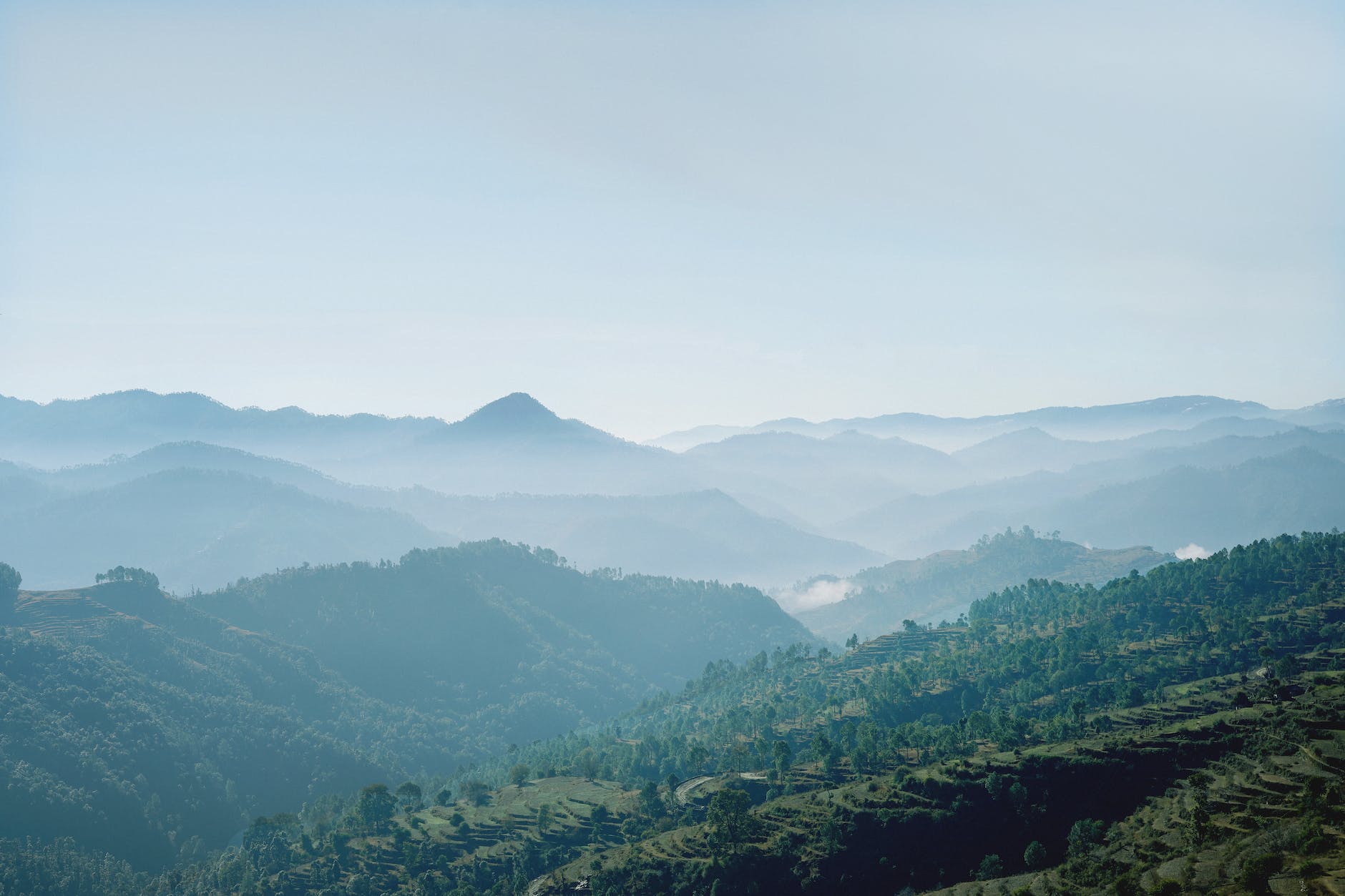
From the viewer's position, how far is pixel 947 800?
12125 centimetres

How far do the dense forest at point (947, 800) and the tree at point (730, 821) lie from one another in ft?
0.95

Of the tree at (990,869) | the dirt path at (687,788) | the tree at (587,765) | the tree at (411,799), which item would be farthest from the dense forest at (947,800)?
the tree at (411,799)

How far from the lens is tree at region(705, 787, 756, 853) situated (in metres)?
120

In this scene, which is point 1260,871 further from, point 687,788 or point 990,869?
point 687,788

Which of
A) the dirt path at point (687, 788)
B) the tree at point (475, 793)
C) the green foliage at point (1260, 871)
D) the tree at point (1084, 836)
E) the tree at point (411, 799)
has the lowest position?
the tree at point (411, 799)

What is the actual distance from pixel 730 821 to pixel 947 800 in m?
30.8

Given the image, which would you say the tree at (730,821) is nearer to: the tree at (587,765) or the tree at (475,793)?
the tree at (587,765)

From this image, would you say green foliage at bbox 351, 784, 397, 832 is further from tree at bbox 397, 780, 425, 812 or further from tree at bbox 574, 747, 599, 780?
tree at bbox 574, 747, 599, 780

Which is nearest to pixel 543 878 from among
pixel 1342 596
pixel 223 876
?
pixel 223 876

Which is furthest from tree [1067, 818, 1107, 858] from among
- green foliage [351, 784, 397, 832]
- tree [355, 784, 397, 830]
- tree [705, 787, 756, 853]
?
tree [355, 784, 397, 830]

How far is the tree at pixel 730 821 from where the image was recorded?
120m

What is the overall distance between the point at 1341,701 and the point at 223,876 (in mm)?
180501

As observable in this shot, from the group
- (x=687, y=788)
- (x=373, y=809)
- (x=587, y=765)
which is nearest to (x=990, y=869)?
(x=687, y=788)

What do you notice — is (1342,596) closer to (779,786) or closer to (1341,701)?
(1341,701)
